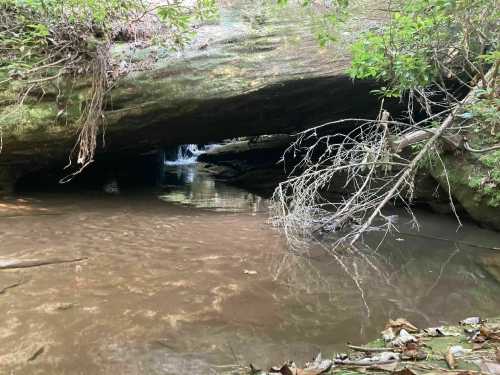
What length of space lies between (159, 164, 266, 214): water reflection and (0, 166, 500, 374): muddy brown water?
2.00 m

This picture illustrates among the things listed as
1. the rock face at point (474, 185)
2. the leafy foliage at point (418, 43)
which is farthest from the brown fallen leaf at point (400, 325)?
the rock face at point (474, 185)

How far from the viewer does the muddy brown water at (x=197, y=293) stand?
2.61 metres

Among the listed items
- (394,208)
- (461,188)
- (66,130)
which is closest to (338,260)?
(461,188)

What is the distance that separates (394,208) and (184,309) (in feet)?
19.5

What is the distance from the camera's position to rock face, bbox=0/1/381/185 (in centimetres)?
675

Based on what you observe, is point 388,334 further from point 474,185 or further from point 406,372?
point 474,185

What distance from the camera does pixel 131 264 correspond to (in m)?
4.29

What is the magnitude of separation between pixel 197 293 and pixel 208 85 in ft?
14.1

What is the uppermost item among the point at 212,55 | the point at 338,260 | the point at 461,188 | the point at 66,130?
the point at 212,55

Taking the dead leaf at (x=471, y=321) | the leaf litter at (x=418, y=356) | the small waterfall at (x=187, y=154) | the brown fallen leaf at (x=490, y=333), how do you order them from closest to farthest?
the leaf litter at (x=418, y=356) < the brown fallen leaf at (x=490, y=333) < the dead leaf at (x=471, y=321) < the small waterfall at (x=187, y=154)

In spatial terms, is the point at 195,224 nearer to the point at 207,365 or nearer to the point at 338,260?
the point at 338,260

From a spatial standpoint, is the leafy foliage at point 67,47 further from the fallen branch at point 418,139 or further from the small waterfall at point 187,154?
the small waterfall at point 187,154

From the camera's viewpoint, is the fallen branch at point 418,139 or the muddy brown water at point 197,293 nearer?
the muddy brown water at point 197,293

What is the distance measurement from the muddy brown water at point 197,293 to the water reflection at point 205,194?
2.00m
